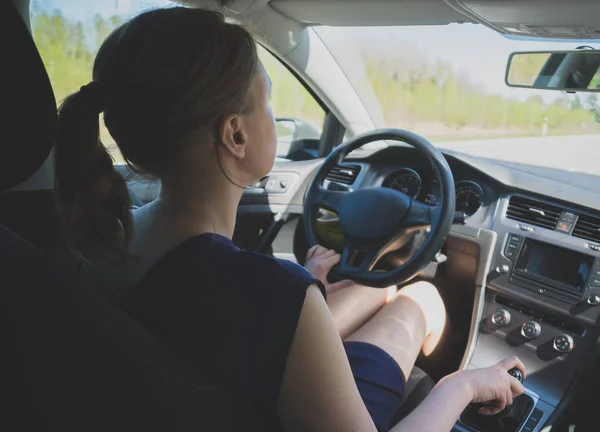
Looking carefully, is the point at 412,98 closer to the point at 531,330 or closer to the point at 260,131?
the point at 531,330

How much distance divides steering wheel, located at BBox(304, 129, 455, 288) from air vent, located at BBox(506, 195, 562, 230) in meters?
0.61

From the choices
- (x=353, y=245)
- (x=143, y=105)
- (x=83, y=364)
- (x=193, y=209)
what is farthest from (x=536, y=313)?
(x=83, y=364)

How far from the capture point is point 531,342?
2686mm

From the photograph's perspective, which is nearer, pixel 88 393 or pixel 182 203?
pixel 88 393

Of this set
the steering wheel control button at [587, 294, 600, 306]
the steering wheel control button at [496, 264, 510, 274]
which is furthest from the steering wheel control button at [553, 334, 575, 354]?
the steering wheel control button at [496, 264, 510, 274]

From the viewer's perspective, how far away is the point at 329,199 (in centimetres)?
260

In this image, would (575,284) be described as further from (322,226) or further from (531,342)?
(322,226)

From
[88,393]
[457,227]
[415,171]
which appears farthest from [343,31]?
[88,393]

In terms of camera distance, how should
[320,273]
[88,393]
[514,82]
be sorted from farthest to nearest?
[514,82]
[320,273]
[88,393]

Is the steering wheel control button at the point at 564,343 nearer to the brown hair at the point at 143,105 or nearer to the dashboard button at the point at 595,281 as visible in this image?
the dashboard button at the point at 595,281

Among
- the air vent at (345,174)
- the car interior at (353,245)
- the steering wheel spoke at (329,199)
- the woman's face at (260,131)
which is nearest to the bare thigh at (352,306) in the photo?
the car interior at (353,245)

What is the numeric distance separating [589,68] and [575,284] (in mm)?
847

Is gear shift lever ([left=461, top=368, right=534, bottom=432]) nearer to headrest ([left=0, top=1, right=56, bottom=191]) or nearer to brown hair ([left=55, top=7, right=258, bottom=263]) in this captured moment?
brown hair ([left=55, top=7, right=258, bottom=263])

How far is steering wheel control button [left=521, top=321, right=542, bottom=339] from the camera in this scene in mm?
2652
